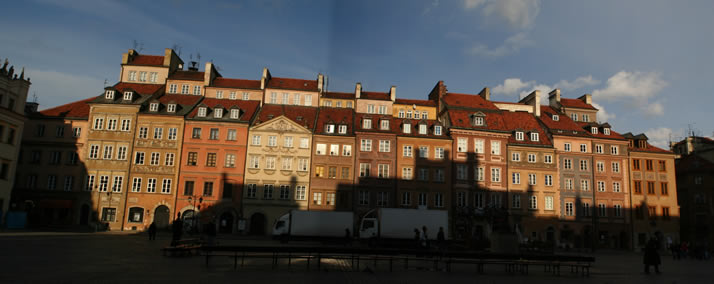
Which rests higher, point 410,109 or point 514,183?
point 410,109

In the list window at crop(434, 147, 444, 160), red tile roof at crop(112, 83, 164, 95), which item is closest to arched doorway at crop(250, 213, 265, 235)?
window at crop(434, 147, 444, 160)

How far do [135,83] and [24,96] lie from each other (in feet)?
42.8

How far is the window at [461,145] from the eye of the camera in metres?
51.1

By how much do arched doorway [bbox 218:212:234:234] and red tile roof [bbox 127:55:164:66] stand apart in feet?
76.7

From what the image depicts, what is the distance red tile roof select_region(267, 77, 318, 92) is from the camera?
2309 inches

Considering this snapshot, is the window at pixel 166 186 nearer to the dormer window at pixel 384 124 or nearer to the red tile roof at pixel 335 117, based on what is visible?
the red tile roof at pixel 335 117

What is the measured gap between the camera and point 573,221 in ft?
Result: 169

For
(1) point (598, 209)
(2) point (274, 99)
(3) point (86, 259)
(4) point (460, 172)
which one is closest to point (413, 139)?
(4) point (460, 172)

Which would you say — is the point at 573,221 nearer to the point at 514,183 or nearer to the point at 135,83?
the point at 514,183

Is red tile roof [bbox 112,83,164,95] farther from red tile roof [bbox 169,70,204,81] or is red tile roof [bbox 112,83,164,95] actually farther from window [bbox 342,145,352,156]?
window [bbox 342,145,352,156]

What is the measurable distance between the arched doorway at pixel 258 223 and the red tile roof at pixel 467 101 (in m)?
24.8

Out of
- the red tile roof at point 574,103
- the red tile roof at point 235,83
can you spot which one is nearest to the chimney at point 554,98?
the red tile roof at point 574,103

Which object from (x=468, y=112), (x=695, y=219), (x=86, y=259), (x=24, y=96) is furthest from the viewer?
(x=695, y=219)

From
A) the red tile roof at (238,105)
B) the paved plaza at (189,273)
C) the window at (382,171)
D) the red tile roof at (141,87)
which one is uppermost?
the red tile roof at (141,87)
